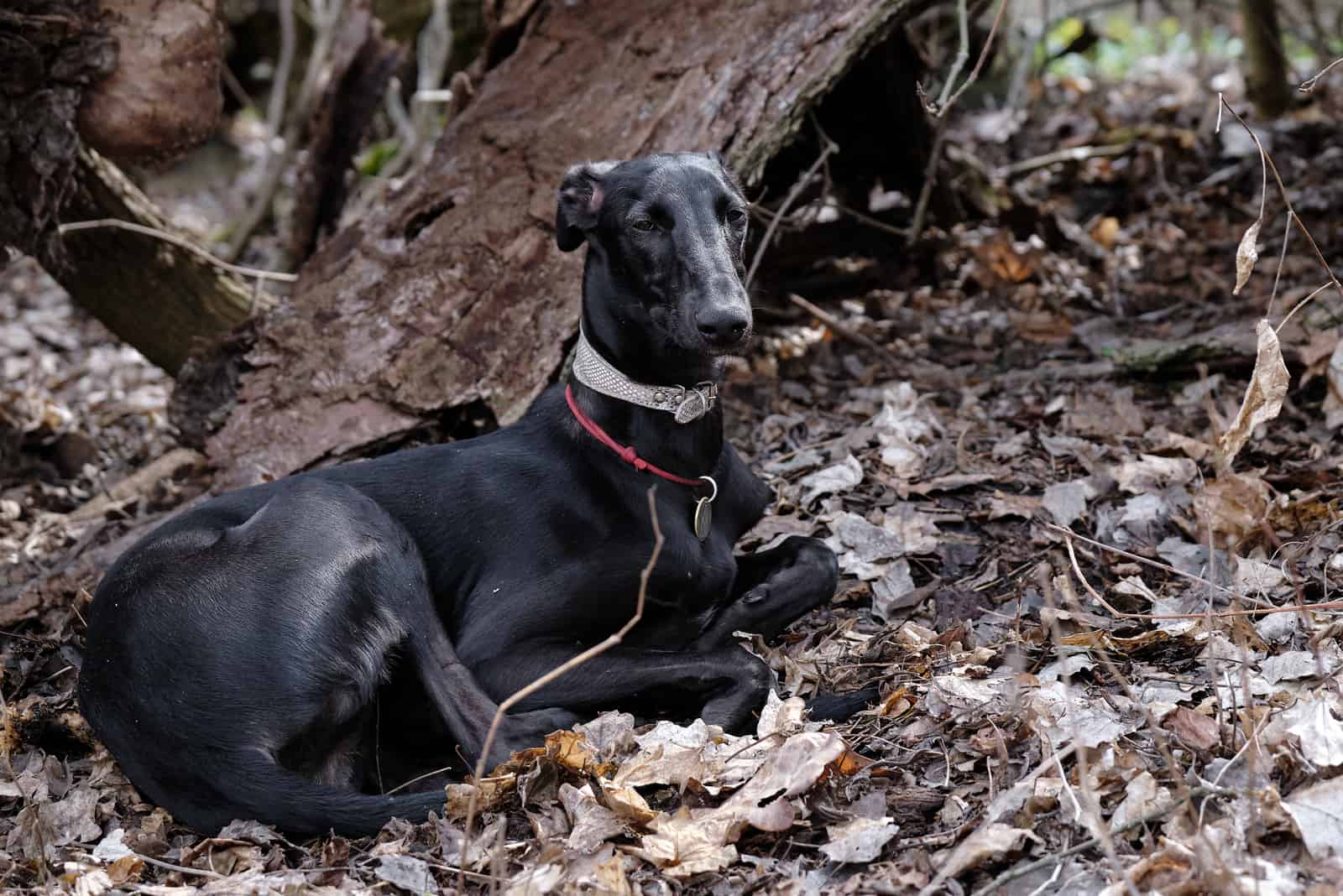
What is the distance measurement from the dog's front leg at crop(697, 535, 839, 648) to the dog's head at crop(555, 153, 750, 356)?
0.78 metres

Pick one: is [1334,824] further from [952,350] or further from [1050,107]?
[1050,107]

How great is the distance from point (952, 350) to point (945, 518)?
2.02 meters

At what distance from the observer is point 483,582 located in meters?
3.89

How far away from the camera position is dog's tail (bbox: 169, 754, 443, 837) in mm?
3246

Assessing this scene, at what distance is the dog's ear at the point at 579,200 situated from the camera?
4.08 m

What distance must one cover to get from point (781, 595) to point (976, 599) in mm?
653

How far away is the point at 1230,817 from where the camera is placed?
2.59 metres

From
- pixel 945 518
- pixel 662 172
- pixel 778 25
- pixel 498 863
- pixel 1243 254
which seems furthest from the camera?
pixel 778 25

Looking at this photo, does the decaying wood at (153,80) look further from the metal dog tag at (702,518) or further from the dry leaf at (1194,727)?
the dry leaf at (1194,727)

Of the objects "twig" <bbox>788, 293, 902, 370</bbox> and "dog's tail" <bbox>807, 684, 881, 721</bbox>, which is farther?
"twig" <bbox>788, 293, 902, 370</bbox>

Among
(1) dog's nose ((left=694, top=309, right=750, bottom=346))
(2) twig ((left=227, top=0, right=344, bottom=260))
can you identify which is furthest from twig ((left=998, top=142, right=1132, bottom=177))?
(1) dog's nose ((left=694, top=309, right=750, bottom=346))

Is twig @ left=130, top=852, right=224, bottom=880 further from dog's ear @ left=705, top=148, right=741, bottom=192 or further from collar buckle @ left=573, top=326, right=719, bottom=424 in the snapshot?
dog's ear @ left=705, top=148, right=741, bottom=192

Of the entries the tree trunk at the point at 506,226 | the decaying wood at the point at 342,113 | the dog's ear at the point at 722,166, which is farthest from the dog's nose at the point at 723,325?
the decaying wood at the point at 342,113

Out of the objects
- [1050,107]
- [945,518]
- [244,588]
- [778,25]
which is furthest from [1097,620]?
[1050,107]
